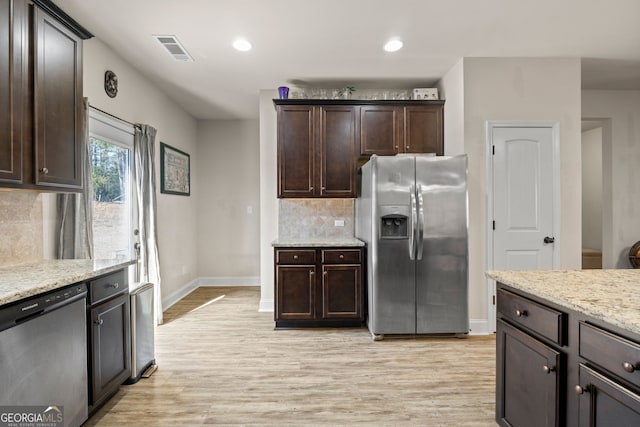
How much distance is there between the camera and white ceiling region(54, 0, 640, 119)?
2.56m

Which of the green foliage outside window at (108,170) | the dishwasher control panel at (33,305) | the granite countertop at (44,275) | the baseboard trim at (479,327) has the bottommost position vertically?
the baseboard trim at (479,327)

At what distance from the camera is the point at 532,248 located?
351 centimetres

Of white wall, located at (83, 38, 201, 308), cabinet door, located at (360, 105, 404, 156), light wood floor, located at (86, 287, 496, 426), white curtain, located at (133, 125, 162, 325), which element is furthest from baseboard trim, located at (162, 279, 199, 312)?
cabinet door, located at (360, 105, 404, 156)

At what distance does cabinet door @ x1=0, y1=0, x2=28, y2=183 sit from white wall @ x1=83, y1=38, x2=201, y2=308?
0.96 m

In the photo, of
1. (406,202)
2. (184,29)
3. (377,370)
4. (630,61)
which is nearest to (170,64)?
(184,29)

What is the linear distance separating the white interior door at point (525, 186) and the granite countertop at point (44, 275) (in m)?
3.44

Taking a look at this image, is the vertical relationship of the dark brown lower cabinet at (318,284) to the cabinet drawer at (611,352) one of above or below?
below

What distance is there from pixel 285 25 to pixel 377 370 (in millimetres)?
2897

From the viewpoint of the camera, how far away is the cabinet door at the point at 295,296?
3.61 m

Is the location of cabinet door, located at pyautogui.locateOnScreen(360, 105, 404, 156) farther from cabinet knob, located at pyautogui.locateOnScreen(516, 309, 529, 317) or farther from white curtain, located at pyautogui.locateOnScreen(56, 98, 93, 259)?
white curtain, located at pyautogui.locateOnScreen(56, 98, 93, 259)

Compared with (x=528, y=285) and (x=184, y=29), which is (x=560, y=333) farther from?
(x=184, y=29)

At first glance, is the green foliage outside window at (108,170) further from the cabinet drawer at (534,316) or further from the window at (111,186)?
the cabinet drawer at (534,316)

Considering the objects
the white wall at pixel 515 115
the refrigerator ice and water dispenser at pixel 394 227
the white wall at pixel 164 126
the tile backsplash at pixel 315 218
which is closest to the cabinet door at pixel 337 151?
the tile backsplash at pixel 315 218

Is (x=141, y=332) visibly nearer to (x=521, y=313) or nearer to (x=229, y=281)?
(x=521, y=313)
